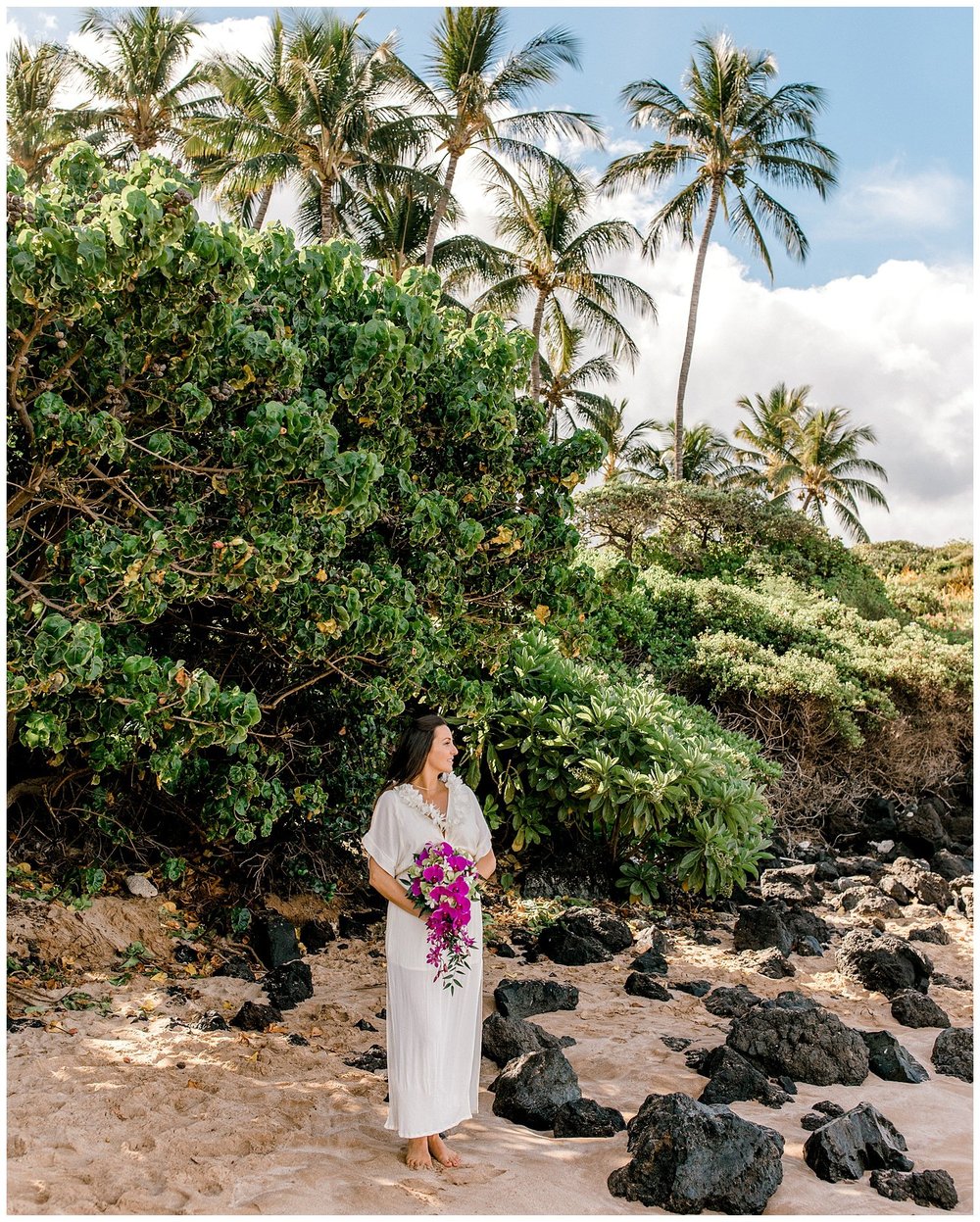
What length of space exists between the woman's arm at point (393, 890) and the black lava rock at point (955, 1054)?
3653mm

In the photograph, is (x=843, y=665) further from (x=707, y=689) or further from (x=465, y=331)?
(x=465, y=331)

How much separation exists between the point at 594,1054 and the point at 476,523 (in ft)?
11.2

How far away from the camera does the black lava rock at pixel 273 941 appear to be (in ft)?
22.0

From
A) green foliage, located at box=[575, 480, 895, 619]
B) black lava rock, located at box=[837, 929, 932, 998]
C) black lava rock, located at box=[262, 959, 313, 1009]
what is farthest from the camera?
green foliage, located at box=[575, 480, 895, 619]

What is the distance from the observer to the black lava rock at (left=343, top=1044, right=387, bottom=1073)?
5285 millimetres

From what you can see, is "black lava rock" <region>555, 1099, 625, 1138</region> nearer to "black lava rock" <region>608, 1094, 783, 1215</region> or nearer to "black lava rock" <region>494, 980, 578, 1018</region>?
"black lava rock" <region>608, 1094, 783, 1215</region>

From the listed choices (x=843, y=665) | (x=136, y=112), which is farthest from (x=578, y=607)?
(x=136, y=112)

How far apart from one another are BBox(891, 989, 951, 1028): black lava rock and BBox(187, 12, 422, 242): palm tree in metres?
18.9

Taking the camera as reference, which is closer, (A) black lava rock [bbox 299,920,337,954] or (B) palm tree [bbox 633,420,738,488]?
(A) black lava rock [bbox 299,920,337,954]

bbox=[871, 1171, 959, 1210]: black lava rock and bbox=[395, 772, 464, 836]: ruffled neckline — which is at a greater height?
bbox=[395, 772, 464, 836]: ruffled neckline

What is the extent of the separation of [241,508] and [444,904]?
103 inches

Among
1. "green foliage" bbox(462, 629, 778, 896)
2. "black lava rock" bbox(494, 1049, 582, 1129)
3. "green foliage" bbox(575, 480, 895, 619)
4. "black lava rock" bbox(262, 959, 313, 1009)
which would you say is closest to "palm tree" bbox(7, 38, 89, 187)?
"green foliage" bbox(575, 480, 895, 619)

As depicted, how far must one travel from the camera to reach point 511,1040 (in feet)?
18.1

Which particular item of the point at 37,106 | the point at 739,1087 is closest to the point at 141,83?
the point at 37,106
